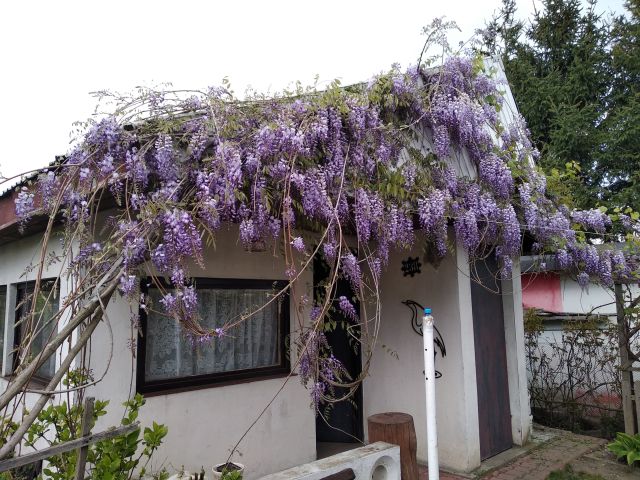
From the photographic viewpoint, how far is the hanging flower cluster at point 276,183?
9.38 ft

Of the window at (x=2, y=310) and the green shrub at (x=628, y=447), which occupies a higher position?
the window at (x=2, y=310)

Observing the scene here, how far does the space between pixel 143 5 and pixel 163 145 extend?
162 inches

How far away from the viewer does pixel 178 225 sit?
272cm

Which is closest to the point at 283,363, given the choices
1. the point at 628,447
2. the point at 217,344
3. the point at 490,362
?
the point at 217,344

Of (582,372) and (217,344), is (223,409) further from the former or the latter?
(582,372)

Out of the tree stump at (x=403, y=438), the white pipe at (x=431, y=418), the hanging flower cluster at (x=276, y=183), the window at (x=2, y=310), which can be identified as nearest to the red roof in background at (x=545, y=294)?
the hanging flower cluster at (x=276, y=183)

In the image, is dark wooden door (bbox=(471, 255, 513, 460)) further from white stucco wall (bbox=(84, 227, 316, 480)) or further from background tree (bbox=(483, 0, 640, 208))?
background tree (bbox=(483, 0, 640, 208))

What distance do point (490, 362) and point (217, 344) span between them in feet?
9.74

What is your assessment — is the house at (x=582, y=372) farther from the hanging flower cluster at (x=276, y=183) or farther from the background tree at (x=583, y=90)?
the background tree at (x=583, y=90)

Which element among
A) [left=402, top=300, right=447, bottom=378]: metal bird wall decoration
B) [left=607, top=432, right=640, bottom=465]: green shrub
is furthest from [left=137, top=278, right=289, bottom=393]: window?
[left=607, top=432, right=640, bottom=465]: green shrub

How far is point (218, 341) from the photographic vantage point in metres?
4.42

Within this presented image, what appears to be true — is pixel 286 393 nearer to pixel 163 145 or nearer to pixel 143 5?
pixel 163 145

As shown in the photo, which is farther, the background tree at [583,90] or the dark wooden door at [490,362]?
the background tree at [583,90]

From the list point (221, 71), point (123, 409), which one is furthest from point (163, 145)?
point (123, 409)
